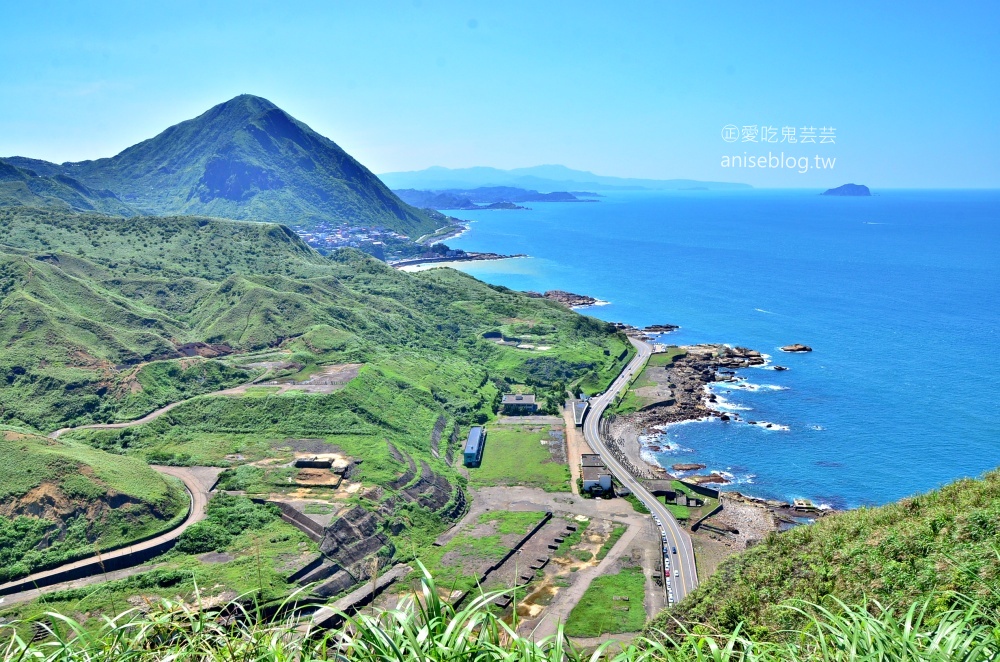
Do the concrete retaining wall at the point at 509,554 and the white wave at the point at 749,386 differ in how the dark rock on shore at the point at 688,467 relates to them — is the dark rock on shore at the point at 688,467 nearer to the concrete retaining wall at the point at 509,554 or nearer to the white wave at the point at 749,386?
the concrete retaining wall at the point at 509,554

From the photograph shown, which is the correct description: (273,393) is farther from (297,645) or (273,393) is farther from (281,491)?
(297,645)

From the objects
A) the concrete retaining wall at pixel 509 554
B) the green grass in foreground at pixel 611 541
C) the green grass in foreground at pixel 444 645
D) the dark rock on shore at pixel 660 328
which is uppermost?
the green grass in foreground at pixel 444 645

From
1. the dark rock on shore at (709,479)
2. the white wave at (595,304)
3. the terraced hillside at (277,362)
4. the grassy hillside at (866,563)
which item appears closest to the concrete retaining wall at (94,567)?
the terraced hillside at (277,362)

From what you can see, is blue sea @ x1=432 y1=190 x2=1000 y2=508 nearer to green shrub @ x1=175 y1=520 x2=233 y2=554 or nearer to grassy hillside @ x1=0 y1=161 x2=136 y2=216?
green shrub @ x1=175 y1=520 x2=233 y2=554

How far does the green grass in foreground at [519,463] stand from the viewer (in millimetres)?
54938

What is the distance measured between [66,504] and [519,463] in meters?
33.3

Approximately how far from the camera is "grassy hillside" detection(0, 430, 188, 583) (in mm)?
36344

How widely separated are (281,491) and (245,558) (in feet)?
28.1

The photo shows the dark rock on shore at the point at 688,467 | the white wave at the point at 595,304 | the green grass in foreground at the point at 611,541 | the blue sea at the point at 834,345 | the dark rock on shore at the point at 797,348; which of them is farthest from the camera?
the white wave at the point at 595,304

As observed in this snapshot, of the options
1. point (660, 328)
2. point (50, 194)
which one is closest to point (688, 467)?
point (660, 328)

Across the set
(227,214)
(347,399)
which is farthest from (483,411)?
(227,214)

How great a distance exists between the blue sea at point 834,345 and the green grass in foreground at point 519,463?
11584 millimetres

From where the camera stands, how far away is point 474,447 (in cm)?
6031

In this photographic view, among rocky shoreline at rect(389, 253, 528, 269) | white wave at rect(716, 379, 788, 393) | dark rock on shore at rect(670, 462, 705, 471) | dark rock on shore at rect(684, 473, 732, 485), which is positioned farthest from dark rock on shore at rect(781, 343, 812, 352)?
rocky shoreline at rect(389, 253, 528, 269)
